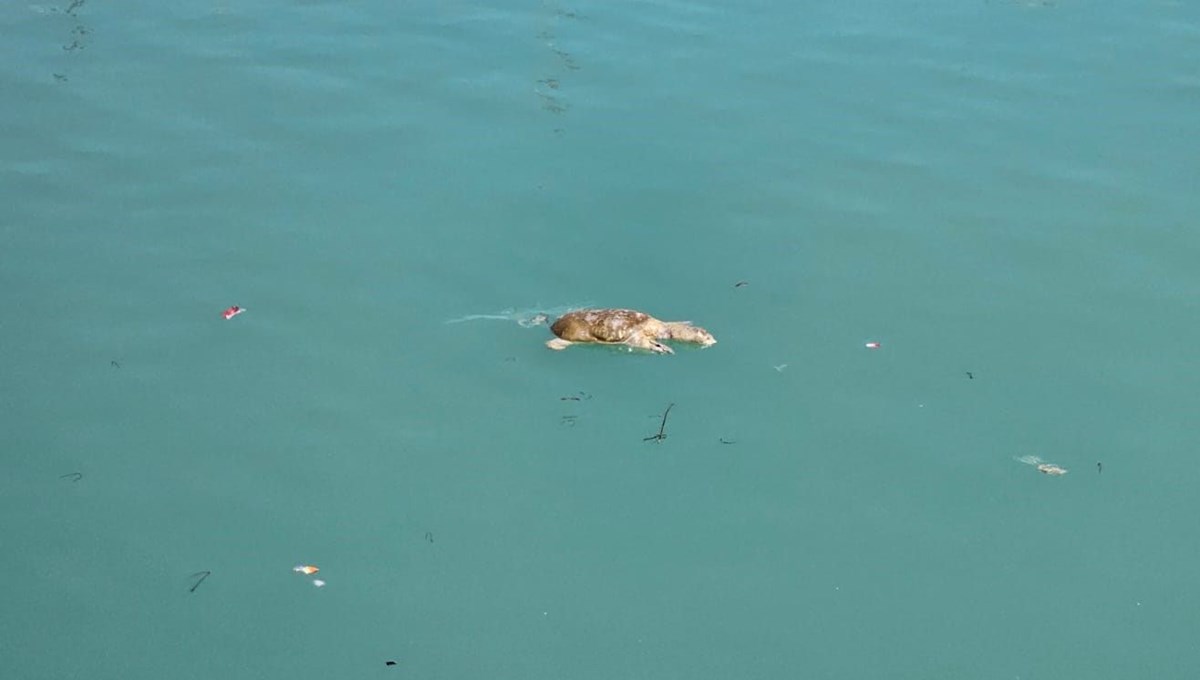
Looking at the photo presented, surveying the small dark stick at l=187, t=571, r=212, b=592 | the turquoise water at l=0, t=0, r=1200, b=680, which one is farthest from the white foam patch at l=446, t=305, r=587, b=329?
the small dark stick at l=187, t=571, r=212, b=592

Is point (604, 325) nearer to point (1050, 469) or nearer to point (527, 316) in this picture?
point (527, 316)

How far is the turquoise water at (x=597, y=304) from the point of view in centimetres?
468

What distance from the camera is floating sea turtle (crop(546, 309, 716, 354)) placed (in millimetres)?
5703

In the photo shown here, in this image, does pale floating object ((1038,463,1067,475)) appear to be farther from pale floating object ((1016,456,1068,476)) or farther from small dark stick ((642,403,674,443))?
small dark stick ((642,403,674,443))

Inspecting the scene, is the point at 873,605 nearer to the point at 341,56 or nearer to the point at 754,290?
the point at 754,290

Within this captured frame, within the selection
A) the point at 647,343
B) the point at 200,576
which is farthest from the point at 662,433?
the point at 200,576

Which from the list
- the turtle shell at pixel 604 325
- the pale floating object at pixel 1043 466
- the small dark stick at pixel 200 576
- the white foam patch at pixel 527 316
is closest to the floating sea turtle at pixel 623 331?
the turtle shell at pixel 604 325

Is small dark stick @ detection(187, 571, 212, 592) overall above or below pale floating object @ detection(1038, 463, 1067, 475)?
below

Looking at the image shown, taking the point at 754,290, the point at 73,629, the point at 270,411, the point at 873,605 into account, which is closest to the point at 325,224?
the point at 270,411

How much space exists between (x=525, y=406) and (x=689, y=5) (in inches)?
196

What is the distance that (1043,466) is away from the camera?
203 inches

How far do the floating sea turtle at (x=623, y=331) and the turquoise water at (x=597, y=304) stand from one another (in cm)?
9

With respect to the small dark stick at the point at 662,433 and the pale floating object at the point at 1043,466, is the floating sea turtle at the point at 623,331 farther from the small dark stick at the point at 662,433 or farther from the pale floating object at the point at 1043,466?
the pale floating object at the point at 1043,466

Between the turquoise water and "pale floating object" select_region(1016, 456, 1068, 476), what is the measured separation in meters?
0.06
